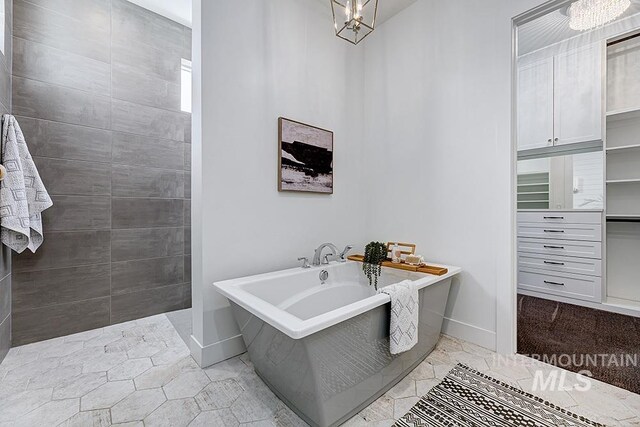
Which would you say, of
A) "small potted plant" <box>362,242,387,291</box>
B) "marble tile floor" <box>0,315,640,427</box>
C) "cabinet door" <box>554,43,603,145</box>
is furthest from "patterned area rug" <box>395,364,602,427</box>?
"cabinet door" <box>554,43,603,145</box>

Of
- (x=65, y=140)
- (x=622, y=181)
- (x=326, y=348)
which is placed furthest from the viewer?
(x=622, y=181)

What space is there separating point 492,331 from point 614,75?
3120mm

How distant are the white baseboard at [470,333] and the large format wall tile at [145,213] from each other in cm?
271

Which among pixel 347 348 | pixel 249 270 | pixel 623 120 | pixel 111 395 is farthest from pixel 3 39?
pixel 623 120

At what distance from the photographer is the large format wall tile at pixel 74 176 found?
2094 mm

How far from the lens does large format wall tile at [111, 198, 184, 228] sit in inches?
94.7

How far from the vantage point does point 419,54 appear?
2.52 meters

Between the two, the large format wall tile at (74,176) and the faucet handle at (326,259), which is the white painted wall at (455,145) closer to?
the faucet handle at (326,259)

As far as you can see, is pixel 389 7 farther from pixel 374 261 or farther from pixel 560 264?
pixel 560 264

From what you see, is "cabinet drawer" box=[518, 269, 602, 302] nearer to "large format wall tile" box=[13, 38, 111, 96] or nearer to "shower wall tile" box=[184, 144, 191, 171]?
"shower wall tile" box=[184, 144, 191, 171]

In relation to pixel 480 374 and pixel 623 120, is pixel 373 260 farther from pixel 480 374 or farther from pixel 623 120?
pixel 623 120

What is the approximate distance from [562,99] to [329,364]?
12.7 ft

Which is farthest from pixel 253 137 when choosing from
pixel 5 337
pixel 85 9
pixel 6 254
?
pixel 5 337

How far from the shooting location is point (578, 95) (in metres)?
2.97
